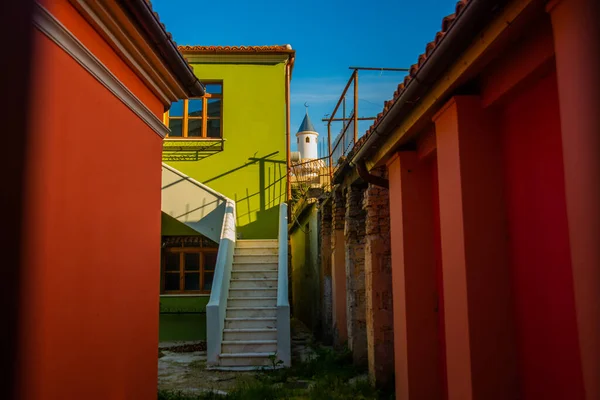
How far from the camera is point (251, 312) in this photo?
436 inches

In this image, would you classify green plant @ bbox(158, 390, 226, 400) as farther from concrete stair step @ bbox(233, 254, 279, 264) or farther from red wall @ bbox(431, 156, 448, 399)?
concrete stair step @ bbox(233, 254, 279, 264)

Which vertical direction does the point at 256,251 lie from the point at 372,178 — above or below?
below

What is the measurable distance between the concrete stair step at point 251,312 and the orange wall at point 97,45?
607 cm

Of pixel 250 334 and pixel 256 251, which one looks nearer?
pixel 250 334

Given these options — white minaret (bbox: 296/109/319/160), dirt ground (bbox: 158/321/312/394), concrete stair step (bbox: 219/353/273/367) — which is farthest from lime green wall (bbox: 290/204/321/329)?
white minaret (bbox: 296/109/319/160)

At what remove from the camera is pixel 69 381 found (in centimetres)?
392

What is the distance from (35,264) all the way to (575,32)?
344 centimetres

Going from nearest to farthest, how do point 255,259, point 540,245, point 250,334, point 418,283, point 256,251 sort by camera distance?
point 540,245, point 418,283, point 250,334, point 255,259, point 256,251

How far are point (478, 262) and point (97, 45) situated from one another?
11.7ft

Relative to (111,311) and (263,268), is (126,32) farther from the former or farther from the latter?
(263,268)

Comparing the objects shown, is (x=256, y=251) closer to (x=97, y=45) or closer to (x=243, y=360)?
(x=243, y=360)

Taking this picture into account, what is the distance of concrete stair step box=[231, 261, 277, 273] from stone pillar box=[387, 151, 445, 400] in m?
6.44

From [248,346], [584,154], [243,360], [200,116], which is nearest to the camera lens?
[584,154]

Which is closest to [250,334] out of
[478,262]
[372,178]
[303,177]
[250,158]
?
[372,178]
